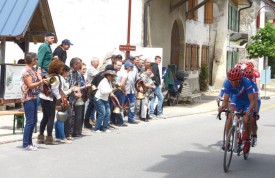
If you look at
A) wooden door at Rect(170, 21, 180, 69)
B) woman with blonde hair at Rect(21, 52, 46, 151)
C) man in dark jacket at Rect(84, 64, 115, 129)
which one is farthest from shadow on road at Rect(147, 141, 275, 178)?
wooden door at Rect(170, 21, 180, 69)

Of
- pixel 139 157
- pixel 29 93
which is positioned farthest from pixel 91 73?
pixel 139 157

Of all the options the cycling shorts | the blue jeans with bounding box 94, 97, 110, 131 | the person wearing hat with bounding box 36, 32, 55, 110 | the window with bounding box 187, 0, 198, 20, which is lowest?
the blue jeans with bounding box 94, 97, 110, 131

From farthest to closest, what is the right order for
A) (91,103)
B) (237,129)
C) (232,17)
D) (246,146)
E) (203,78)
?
1. (232,17)
2. (203,78)
3. (91,103)
4. (246,146)
5. (237,129)

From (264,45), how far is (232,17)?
3128mm

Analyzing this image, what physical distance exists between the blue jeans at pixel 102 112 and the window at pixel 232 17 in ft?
87.5

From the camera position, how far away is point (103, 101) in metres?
13.8

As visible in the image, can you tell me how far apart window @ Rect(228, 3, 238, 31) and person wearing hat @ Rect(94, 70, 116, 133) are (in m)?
26.5

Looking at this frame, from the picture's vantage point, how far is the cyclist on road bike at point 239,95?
9279 millimetres

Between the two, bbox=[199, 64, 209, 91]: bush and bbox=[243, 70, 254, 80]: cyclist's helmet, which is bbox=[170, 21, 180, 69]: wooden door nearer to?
bbox=[199, 64, 209, 91]: bush

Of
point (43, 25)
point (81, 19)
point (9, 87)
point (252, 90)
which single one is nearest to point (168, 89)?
point (81, 19)

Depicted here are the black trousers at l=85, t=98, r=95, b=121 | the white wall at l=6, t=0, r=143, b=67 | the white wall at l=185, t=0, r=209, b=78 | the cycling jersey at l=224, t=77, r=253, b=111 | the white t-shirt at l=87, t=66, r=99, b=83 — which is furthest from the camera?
the white wall at l=185, t=0, r=209, b=78

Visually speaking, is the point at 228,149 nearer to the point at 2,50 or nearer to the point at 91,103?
the point at 91,103

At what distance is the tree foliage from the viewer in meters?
39.0

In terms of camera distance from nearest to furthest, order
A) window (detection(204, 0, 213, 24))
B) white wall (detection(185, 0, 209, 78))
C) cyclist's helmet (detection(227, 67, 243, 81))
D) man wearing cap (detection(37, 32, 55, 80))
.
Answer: cyclist's helmet (detection(227, 67, 243, 81)), man wearing cap (detection(37, 32, 55, 80)), white wall (detection(185, 0, 209, 78)), window (detection(204, 0, 213, 24))
